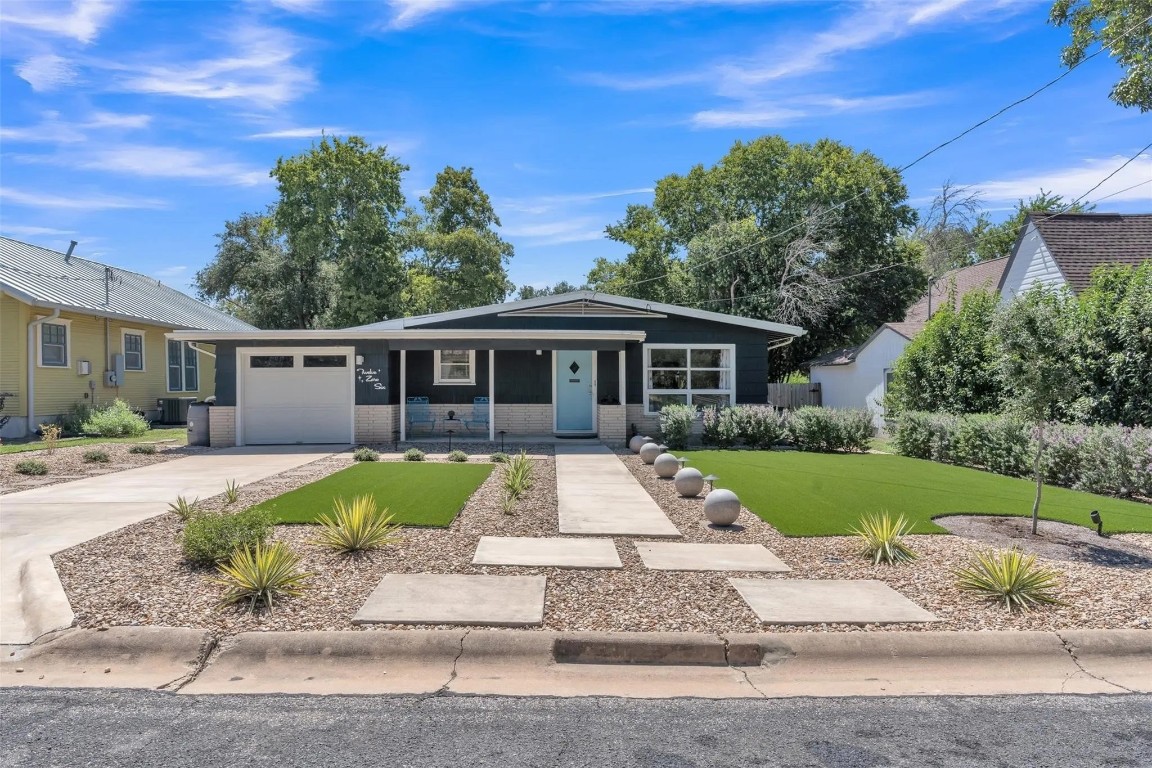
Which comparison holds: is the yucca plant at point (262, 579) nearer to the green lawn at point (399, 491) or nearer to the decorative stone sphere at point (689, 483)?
the green lawn at point (399, 491)

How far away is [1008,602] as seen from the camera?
5730 mm

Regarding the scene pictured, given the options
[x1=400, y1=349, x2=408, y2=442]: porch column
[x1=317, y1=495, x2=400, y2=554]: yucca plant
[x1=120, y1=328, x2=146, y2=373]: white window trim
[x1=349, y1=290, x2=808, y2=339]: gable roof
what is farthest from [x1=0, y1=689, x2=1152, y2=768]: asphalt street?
[x1=120, y1=328, x2=146, y2=373]: white window trim

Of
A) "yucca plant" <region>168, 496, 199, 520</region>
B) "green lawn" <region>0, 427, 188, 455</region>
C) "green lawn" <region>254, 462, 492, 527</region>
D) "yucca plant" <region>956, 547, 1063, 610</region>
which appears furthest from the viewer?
"green lawn" <region>0, 427, 188, 455</region>

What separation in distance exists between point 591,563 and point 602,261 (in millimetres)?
39382

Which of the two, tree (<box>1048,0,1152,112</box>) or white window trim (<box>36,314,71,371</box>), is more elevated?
tree (<box>1048,0,1152,112</box>)

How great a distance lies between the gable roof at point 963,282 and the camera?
21.9 metres

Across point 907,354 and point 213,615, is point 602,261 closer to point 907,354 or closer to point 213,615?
point 907,354

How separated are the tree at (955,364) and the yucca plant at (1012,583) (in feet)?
32.6

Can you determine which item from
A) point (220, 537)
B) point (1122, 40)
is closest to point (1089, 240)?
point (1122, 40)

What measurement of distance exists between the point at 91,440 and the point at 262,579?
15.8m

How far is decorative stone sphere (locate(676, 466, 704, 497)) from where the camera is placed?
10.4 metres

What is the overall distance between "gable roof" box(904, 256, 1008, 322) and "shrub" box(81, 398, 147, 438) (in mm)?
21576

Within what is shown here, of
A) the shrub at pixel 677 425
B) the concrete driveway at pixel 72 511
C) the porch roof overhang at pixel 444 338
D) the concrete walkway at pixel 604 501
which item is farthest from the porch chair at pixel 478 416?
the concrete walkway at pixel 604 501

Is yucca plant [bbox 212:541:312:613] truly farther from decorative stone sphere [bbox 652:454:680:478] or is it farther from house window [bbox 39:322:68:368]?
house window [bbox 39:322:68:368]
